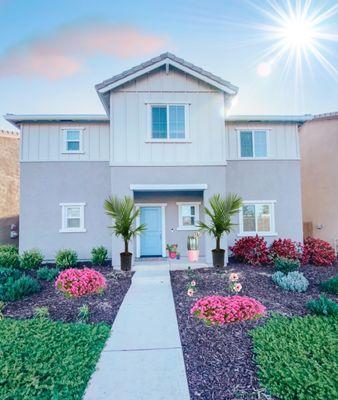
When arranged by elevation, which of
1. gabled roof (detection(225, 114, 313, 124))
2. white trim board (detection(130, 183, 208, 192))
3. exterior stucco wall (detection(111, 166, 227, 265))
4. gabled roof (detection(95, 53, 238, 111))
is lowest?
white trim board (detection(130, 183, 208, 192))

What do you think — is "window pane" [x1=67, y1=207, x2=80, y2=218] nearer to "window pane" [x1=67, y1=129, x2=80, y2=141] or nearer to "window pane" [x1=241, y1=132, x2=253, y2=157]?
"window pane" [x1=67, y1=129, x2=80, y2=141]

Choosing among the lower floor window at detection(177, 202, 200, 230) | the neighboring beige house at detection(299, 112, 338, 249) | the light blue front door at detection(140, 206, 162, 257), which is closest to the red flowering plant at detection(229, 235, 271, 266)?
the lower floor window at detection(177, 202, 200, 230)

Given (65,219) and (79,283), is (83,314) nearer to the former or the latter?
(79,283)

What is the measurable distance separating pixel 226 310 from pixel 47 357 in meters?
3.18

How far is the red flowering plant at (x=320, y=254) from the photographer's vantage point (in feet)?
36.2

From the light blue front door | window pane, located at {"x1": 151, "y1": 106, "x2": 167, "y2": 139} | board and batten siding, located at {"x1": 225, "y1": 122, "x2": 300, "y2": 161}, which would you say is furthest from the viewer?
board and batten siding, located at {"x1": 225, "y1": 122, "x2": 300, "y2": 161}

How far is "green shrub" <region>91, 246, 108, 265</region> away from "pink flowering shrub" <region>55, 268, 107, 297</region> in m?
3.82

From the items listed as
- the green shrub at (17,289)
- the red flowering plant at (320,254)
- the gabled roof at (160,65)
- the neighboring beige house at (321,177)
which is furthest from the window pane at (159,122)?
the neighboring beige house at (321,177)

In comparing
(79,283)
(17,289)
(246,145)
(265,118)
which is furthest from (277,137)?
(17,289)

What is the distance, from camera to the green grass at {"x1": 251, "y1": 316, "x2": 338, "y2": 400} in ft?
10.5

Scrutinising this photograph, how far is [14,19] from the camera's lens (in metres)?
9.19

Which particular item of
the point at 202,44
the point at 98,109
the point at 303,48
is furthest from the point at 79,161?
the point at 303,48

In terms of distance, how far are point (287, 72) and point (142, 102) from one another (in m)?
5.98

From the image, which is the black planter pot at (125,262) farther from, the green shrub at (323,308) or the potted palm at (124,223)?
the green shrub at (323,308)
